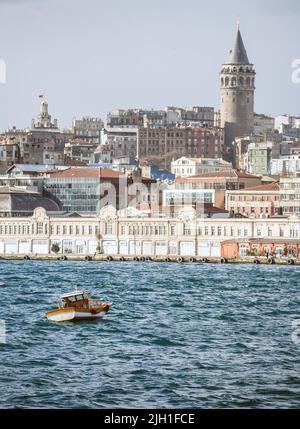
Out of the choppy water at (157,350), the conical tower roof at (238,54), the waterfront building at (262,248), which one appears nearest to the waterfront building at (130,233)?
the waterfront building at (262,248)

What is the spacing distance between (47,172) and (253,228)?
15.6 metres

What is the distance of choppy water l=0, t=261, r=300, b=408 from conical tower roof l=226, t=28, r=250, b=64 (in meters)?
56.8

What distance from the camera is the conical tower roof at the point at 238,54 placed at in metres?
91.1

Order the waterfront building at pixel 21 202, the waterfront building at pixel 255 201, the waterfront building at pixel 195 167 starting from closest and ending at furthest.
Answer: the waterfront building at pixel 21 202, the waterfront building at pixel 255 201, the waterfront building at pixel 195 167

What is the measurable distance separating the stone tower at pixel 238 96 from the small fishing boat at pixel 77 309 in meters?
64.2

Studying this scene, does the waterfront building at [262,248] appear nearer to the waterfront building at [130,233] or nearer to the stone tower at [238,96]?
the waterfront building at [130,233]

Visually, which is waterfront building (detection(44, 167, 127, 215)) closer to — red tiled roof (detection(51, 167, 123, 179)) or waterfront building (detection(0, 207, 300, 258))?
red tiled roof (detection(51, 167, 123, 179))

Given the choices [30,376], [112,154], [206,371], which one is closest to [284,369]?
[206,371]

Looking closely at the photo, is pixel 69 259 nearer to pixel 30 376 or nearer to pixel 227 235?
pixel 227 235

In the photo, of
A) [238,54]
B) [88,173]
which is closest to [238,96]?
[238,54]

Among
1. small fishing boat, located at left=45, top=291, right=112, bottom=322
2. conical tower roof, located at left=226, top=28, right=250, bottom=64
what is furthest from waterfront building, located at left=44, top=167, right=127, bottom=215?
small fishing boat, located at left=45, top=291, right=112, bottom=322

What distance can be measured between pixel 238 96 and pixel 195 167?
16479 mm

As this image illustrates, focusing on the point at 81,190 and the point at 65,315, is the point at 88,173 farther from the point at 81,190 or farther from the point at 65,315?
the point at 65,315

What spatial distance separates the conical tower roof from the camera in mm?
91062
